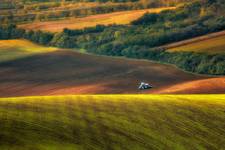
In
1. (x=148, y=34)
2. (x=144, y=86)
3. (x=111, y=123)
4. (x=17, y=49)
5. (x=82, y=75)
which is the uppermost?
(x=111, y=123)

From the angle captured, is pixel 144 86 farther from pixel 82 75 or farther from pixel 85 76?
pixel 82 75

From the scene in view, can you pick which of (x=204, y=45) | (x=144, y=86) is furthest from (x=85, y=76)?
(x=204, y=45)

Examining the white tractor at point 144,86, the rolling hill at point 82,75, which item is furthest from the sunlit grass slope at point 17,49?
the white tractor at point 144,86

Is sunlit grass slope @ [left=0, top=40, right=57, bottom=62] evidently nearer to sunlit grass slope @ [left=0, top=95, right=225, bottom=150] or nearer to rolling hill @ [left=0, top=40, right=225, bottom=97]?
rolling hill @ [left=0, top=40, right=225, bottom=97]

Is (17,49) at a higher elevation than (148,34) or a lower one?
lower

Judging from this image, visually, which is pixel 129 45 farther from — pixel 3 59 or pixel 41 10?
pixel 41 10

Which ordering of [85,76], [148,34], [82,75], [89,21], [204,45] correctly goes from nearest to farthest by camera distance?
[85,76], [82,75], [204,45], [148,34], [89,21]
